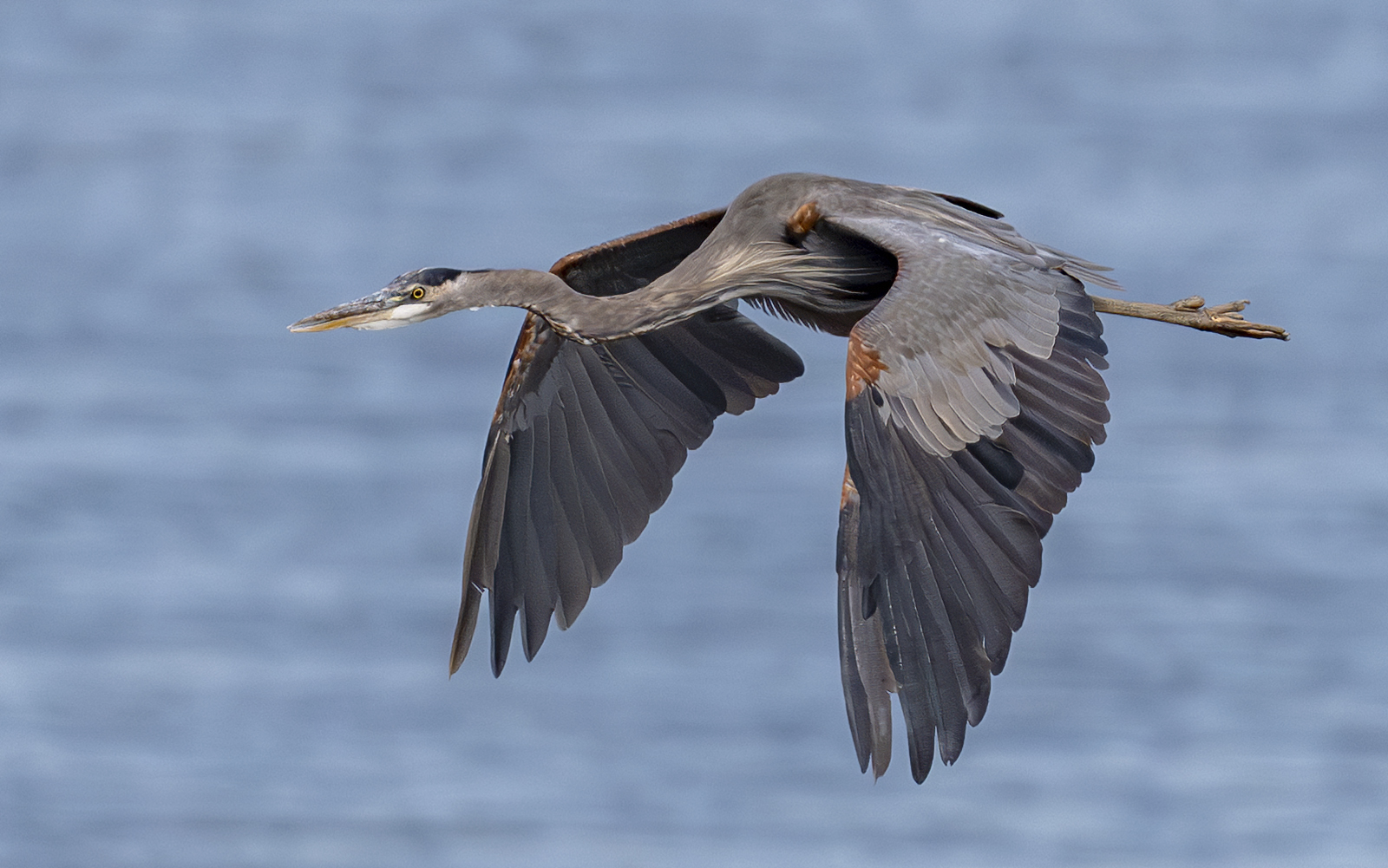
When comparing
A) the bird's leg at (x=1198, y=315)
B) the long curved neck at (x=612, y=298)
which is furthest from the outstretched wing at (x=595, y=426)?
the bird's leg at (x=1198, y=315)

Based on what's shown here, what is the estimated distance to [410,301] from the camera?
7.64 m

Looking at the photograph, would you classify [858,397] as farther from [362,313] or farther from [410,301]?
[362,313]

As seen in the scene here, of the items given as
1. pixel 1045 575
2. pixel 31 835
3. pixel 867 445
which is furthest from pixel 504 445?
pixel 1045 575

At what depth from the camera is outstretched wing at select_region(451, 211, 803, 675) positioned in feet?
27.6

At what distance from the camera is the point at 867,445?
Result: 6.93 metres

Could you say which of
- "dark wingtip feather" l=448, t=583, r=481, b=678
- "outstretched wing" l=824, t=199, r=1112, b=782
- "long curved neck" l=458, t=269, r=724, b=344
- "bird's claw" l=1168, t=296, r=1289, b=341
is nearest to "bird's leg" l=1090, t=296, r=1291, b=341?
"bird's claw" l=1168, t=296, r=1289, b=341

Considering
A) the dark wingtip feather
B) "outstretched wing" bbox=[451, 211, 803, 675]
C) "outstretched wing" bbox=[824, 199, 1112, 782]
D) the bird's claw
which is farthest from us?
the bird's claw

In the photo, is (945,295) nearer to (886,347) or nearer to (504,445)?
(886,347)

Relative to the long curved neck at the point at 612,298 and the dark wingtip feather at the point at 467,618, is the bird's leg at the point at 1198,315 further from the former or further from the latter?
the dark wingtip feather at the point at 467,618

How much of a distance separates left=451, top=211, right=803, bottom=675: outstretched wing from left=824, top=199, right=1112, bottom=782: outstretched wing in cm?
134

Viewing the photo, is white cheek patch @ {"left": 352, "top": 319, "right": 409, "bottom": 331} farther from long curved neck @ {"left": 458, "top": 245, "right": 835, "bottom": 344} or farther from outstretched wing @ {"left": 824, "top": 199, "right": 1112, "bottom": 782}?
outstretched wing @ {"left": 824, "top": 199, "right": 1112, "bottom": 782}

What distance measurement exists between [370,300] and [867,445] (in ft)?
5.92

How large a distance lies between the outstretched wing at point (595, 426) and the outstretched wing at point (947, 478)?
1343mm

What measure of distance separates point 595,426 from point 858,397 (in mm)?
1832
